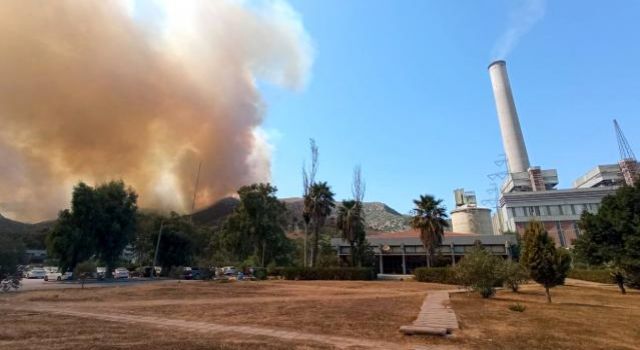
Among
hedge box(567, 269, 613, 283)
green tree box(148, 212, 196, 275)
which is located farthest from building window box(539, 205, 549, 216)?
green tree box(148, 212, 196, 275)

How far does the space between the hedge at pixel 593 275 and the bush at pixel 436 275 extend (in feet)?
60.4

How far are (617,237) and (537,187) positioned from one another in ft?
306

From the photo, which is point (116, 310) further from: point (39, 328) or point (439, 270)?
point (439, 270)

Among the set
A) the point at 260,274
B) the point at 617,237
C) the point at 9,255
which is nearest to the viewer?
the point at 9,255

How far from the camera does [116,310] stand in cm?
1784

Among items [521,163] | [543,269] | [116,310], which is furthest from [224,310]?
[521,163]

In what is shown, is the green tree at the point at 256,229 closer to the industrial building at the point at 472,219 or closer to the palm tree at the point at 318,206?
the palm tree at the point at 318,206

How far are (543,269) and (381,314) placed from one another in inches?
466

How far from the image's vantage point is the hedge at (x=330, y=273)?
49.3 m

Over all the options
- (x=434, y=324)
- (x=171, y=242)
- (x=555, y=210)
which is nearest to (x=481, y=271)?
(x=434, y=324)

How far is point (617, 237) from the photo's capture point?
33.6 meters

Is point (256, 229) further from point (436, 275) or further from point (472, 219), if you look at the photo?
point (472, 219)

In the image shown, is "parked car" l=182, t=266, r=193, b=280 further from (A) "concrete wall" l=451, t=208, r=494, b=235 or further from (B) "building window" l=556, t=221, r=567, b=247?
(B) "building window" l=556, t=221, r=567, b=247

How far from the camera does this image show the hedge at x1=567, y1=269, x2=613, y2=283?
1727 inches
